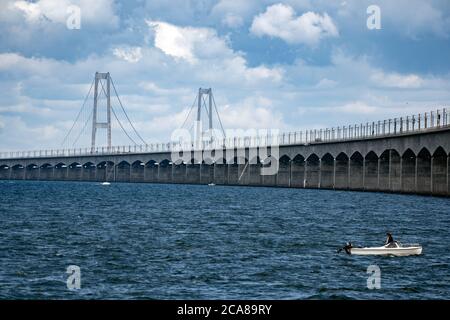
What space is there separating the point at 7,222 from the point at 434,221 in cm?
3684

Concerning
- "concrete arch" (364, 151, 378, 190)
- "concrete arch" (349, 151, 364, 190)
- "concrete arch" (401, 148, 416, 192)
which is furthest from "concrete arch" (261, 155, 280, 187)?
"concrete arch" (401, 148, 416, 192)

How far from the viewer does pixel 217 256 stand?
148 ft

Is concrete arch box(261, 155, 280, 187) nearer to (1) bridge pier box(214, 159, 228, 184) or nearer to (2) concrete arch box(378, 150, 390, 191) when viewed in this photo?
(1) bridge pier box(214, 159, 228, 184)

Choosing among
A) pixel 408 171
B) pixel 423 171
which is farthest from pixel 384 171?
pixel 423 171

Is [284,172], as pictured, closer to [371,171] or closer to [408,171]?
[371,171]

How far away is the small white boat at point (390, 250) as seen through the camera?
151 ft

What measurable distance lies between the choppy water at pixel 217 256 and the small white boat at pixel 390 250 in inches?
21.1

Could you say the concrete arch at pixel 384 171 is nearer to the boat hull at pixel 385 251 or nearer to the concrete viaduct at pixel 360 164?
the concrete viaduct at pixel 360 164

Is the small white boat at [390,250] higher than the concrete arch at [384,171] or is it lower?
lower

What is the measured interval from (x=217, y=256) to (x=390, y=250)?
986 cm

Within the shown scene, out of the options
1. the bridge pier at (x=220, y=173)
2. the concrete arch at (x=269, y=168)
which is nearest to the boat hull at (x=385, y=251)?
the concrete arch at (x=269, y=168)

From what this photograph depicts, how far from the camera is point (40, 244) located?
168ft
